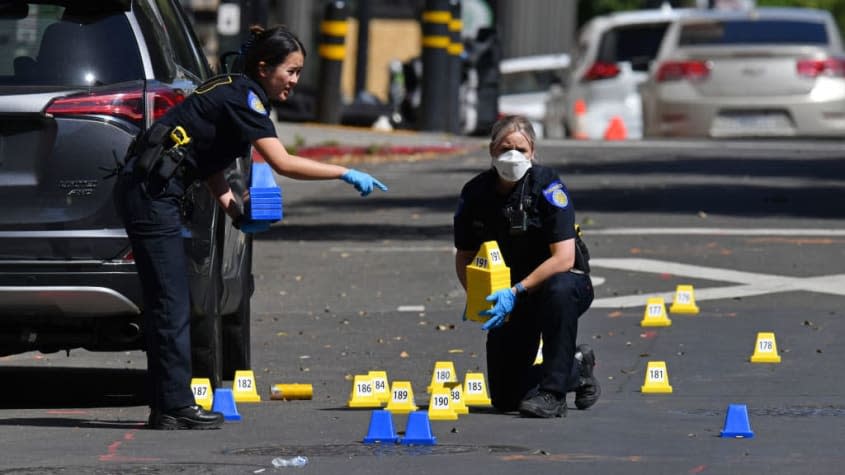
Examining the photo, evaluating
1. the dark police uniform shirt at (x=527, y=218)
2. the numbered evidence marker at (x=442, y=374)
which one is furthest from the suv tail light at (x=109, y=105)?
the numbered evidence marker at (x=442, y=374)

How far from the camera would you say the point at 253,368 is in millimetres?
10180

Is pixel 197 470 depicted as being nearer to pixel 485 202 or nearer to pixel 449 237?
pixel 485 202

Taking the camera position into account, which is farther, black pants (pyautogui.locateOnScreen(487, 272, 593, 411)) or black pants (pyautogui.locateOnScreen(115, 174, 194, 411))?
black pants (pyautogui.locateOnScreen(487, 272, 593, 411))

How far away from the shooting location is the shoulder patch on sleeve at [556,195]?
8031 millimetres

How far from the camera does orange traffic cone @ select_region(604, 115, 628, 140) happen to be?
27.4m

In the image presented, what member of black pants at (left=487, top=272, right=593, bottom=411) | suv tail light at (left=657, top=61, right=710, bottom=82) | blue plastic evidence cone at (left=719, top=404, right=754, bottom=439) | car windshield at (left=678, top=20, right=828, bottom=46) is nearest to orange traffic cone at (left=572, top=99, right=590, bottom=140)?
car windshield at (left=678, top=20, right=828, bottom=46)

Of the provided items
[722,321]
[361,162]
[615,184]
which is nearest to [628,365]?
[722,321]

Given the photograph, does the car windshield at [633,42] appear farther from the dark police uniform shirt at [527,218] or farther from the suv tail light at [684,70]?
the dark police uniform shirt at [527,218]

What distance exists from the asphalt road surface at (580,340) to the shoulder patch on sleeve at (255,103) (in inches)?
46.6

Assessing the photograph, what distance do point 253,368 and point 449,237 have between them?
5538 mm

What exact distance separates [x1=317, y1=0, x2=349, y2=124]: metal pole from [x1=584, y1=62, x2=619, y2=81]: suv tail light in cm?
316

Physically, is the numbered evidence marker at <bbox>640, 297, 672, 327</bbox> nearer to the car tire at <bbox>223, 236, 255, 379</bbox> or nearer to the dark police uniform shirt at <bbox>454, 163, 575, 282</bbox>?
the car tire at <bbox>223, 236, 255, 379</bbox>

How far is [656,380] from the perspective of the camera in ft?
29.1

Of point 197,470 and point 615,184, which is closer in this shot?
point 197,470
